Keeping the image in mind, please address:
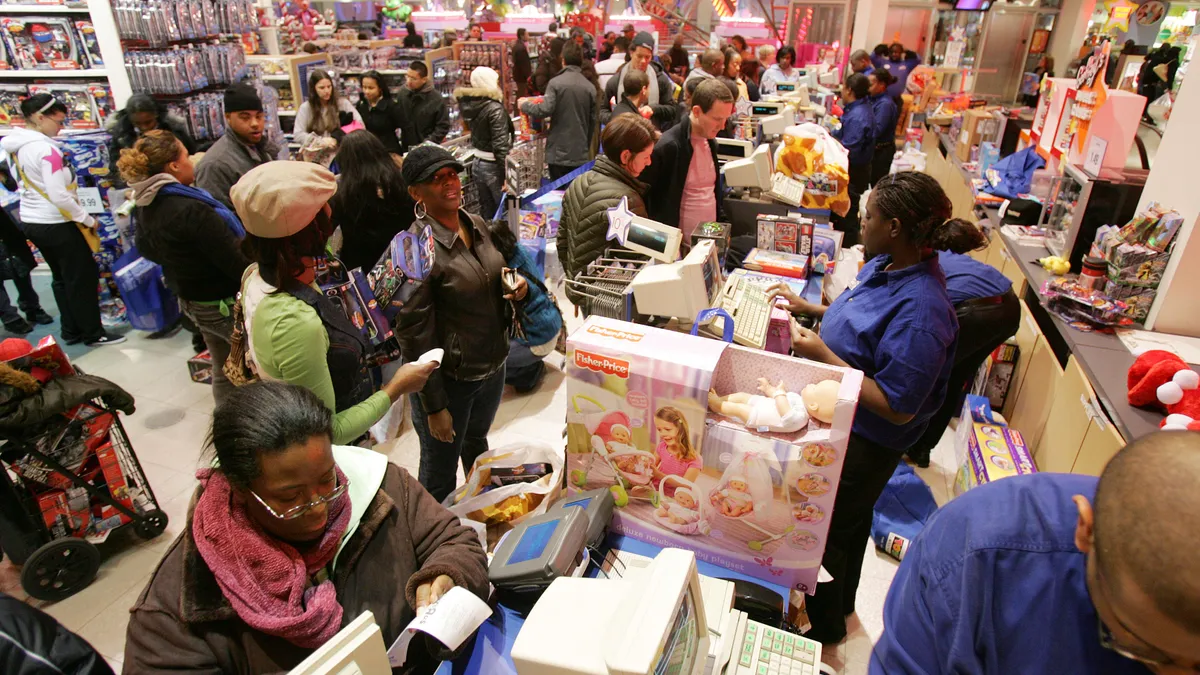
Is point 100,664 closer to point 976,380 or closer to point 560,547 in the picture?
point 560,547

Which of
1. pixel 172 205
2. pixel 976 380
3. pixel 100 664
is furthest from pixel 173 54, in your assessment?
pixel 976 380

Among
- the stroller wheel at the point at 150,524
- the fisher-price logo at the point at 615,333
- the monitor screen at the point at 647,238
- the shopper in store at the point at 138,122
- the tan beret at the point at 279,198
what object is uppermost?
the tan beret at the point at 279,198

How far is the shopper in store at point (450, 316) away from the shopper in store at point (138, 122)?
2.94m

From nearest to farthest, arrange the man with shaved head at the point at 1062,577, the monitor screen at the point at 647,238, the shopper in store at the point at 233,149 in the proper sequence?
the man with shaved head at the point at 1062,577, the monitor screen at the point at 647,238, the shopper in store at the point at 233,149

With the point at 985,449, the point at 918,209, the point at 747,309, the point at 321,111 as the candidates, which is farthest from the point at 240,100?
the point at 985,449

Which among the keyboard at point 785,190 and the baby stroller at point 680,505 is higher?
the keyboard at point 785,190

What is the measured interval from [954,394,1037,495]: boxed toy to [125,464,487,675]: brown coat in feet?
8.60

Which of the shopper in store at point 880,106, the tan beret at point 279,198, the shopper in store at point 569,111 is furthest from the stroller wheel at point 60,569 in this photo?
the shopper in store at point 880,106

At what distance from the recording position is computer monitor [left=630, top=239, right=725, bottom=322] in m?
2.38

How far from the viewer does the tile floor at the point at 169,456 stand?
9.19 feet

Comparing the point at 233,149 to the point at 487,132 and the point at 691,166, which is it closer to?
the point at 487,132

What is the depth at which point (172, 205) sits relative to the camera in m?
3.05

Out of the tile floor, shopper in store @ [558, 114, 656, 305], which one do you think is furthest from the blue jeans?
the tile floor

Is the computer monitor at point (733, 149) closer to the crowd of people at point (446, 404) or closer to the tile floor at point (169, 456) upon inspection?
the crowd of people at point (446, 404)
